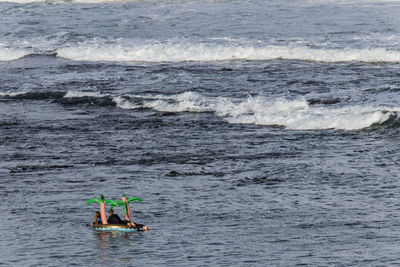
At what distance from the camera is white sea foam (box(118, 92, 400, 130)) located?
18203 millimetres

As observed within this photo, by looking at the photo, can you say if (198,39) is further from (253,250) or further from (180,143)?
(253,250)

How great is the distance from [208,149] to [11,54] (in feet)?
72.8

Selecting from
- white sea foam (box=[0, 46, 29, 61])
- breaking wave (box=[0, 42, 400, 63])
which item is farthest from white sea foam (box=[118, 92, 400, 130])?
white sea foam (box=[0, 46, 29, 61])

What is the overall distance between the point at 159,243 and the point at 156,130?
8412 mm

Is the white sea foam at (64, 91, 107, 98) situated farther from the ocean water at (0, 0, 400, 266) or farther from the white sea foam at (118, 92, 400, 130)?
the white sea foam at (118, 92, 400, 130)

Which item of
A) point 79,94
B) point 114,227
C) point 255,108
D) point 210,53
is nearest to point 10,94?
point 79,94

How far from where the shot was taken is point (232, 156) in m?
15.5

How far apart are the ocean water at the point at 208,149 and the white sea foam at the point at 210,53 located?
0.30ft

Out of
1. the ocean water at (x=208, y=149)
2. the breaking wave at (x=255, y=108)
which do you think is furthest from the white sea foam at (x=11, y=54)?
the breaking wave at (x=255, y=108)

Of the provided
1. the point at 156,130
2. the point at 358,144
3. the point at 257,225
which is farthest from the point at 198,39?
the point at 257,225

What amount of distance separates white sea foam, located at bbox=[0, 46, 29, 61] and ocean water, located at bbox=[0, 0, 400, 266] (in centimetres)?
10

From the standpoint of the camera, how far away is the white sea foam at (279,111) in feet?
59.7

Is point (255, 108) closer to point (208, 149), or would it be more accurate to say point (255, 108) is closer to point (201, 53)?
point (208, 149)

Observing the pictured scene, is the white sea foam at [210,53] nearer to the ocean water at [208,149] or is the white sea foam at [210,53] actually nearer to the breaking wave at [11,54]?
the ocean water at [208,149]
